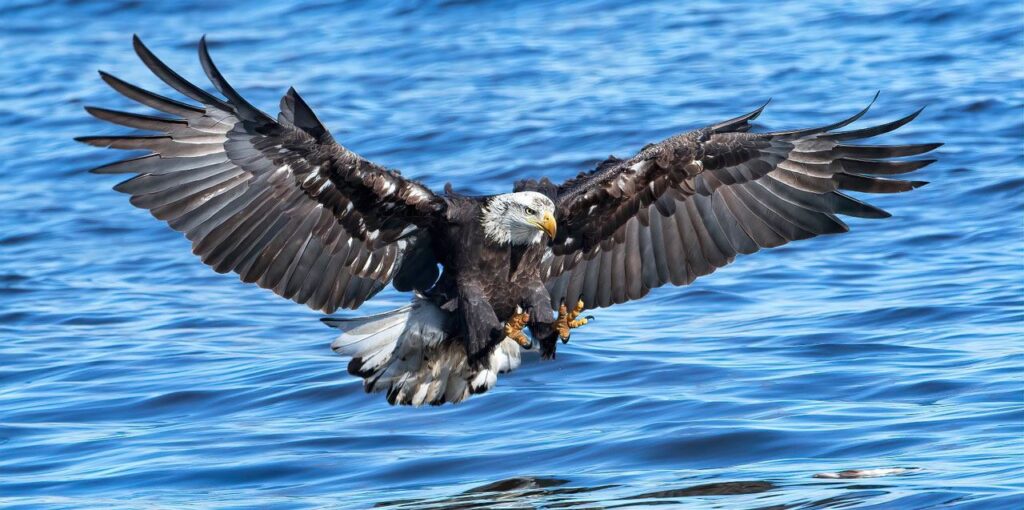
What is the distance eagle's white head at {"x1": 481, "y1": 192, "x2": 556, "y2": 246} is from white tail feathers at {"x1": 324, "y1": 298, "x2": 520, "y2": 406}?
0.52 meters

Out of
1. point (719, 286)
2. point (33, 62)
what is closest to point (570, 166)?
point (719, 286)

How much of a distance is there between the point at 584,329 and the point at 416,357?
261cm

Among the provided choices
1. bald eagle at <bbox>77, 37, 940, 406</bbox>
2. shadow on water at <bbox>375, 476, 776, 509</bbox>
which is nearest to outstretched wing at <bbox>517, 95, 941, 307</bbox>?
bald eagle at <bbox>77, 37, 940, 406</bbox>

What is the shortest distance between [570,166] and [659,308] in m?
2.90

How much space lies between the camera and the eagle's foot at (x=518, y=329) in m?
7.04

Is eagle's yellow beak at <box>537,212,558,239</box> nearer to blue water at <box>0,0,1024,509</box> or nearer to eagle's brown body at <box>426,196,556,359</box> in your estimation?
eagle's brown body at <box>426,196,556,359</box>

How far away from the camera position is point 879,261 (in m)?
10.5

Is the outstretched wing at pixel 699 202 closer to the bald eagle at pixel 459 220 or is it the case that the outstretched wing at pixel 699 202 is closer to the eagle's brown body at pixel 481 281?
the bald eagle at pixel 459 220

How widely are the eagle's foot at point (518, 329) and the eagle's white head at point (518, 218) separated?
1.16ft

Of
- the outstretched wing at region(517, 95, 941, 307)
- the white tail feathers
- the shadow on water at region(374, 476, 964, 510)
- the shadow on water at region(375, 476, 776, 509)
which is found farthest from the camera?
the outstretched wing at region(517, 95, 941, 307)

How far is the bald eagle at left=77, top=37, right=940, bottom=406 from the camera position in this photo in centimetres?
662

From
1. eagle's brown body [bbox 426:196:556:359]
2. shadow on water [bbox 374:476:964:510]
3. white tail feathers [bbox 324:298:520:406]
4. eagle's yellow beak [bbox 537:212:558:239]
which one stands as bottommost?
shadow on water [bbox 374:476:964:510]

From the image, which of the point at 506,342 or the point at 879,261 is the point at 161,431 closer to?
the point at 506,342

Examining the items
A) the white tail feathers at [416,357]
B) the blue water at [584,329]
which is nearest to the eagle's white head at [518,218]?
the white tail feathers at [416,357]
